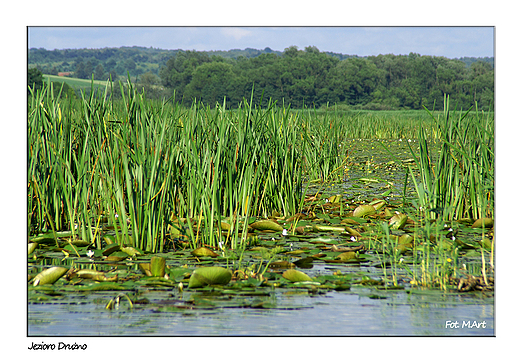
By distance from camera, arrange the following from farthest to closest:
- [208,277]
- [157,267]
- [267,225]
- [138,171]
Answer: [267,225]
[138,171]
[157,267]
[208,277]

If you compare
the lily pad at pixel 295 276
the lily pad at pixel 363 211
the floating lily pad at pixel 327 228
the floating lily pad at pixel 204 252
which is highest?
the lily pad at pixel 363 211

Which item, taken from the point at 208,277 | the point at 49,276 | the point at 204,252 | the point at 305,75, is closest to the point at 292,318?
the point at 208,277

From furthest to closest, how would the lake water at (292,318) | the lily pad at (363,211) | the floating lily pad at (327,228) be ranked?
the lily pad at (363,211) → the floating lily pad at (327,228) → the lake water at (292,318)

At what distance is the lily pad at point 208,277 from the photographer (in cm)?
241

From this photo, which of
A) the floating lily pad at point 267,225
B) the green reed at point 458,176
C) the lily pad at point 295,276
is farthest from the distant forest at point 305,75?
the lily pad at point 295,276

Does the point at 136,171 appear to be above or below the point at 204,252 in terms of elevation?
above

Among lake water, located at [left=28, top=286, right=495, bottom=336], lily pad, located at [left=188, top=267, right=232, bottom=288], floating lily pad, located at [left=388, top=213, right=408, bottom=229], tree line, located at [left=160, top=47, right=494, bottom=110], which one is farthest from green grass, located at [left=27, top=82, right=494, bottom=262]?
tree line, located at [left=160, top=47, right=494, bottom=110]

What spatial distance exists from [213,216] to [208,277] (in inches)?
31.9

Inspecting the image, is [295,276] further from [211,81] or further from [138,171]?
[211,81]

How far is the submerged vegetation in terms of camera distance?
8.45 ft

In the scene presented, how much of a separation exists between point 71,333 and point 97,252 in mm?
1081

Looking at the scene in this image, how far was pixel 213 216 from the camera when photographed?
10.4 ft

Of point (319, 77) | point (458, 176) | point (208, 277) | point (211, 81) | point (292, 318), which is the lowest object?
point (292, 318)

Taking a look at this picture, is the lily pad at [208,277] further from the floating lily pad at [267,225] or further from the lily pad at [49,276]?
the floating lily pad at [267,225]
